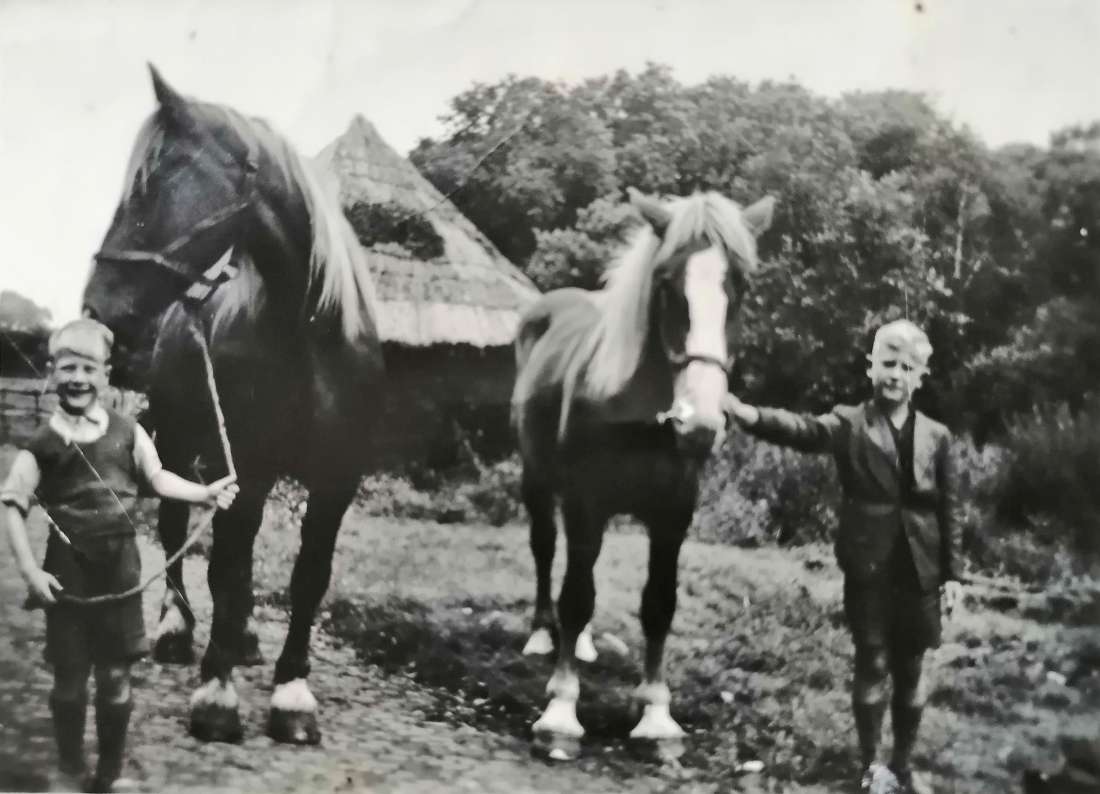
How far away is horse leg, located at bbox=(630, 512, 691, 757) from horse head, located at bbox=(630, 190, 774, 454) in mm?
207

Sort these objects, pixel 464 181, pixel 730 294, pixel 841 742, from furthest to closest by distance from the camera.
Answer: pixel 464 181, pixel 841 742, pixel 730 294

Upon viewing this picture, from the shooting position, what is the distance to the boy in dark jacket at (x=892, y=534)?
1992 mm

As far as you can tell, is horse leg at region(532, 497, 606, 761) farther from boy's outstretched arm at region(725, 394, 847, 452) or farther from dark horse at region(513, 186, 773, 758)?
boy's outstretched arm at region(725, 394, 847, 452)

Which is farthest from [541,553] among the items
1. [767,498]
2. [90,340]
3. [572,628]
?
[90,340]

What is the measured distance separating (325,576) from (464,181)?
93cm

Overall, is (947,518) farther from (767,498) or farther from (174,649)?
(174,649)

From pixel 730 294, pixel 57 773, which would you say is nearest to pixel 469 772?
pixel 57 773

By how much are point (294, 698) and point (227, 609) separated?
0.24 meters

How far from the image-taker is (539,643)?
6.93ft

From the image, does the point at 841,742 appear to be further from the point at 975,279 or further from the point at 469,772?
the point at 975,279

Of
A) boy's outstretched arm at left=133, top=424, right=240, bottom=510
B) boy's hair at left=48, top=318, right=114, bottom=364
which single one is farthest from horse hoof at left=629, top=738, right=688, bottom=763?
boy's hair at left=48, top=318, right=114, bottom=364

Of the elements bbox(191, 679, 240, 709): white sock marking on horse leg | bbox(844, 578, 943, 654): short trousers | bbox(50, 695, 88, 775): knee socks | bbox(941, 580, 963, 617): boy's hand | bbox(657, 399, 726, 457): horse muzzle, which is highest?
bbox(657, 399, 726, 457): horse muzzle

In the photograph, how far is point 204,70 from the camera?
2291 millimetres

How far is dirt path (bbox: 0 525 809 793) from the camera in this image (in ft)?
6.62
